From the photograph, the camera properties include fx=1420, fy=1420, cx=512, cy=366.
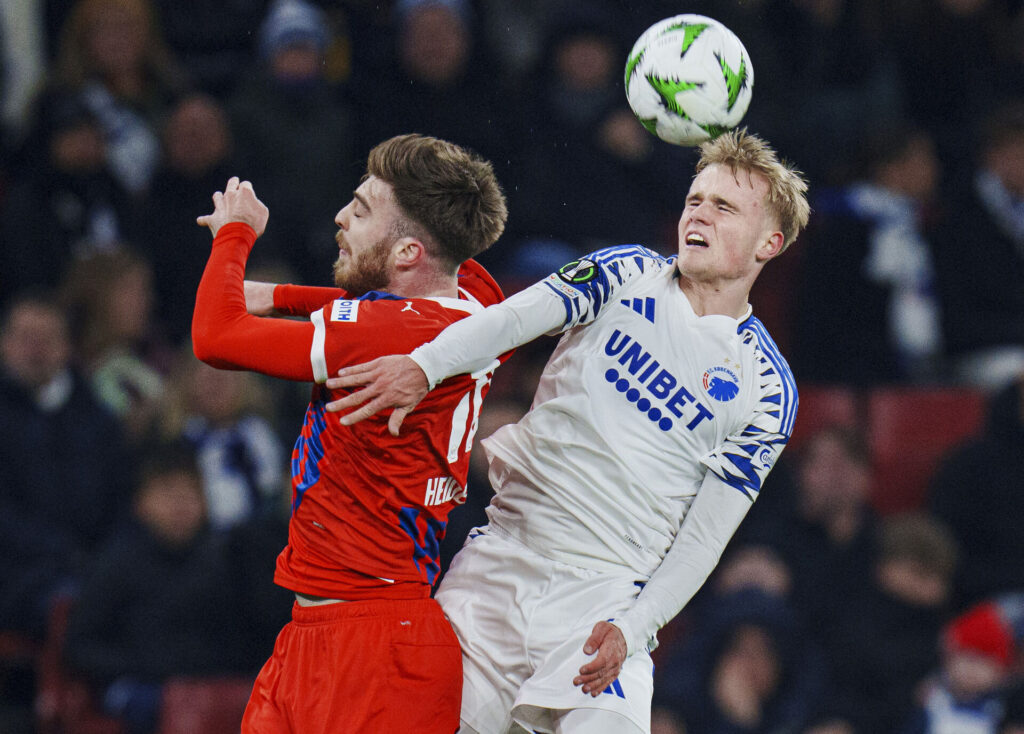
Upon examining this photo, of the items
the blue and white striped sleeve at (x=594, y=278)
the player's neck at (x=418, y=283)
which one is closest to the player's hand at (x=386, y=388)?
the player's neck at (x=418, y=283)

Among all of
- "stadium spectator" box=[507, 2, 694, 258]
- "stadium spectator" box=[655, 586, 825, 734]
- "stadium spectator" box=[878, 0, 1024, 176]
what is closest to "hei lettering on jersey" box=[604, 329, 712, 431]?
"stadium spectator" box=[655, 586, 825, 734]

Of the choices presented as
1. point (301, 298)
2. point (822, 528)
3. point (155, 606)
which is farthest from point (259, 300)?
→ point (822, 528)

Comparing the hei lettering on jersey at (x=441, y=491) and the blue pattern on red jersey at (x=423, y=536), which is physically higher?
the hei lettering on jersey at (x=441, y=491)

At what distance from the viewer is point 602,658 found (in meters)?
3.47

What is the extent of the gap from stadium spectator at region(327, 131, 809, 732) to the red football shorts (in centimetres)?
21

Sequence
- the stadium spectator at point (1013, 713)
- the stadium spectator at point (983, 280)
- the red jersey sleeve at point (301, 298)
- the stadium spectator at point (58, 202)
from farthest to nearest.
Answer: the stadium spectator at point (983, 280) < the stadium spectator at point (58, 202) < the stadium spectator at point (1013, 713) < the red jersey sleeve at point (301, 298)

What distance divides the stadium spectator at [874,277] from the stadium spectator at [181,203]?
3.15m

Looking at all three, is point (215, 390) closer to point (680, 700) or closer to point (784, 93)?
point (680, 700)

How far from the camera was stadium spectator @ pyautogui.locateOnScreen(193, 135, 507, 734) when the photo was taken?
340cm

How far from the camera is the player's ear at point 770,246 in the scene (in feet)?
12.5

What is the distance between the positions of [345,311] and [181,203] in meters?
3.93

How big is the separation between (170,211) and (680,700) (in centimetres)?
344

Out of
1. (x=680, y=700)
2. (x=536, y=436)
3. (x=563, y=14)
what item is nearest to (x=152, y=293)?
(x=563, y=14)

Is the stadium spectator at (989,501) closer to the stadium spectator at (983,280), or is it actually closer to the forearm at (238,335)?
the stadium spectator at (983,280)
